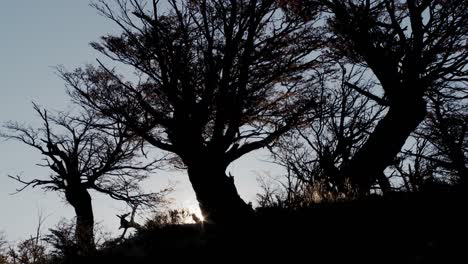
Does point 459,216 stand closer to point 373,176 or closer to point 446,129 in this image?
point 373,176

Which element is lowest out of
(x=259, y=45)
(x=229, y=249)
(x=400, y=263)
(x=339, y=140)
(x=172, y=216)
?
(x=400, y=263)

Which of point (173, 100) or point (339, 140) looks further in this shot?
point (339, 140)

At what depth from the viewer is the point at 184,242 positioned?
554 cm

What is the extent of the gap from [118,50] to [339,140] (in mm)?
7419

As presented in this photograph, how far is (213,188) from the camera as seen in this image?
7.36 m

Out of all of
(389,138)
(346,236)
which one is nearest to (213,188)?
(389,138)

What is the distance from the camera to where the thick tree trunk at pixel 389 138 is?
6711 mm

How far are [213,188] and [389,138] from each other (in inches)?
130

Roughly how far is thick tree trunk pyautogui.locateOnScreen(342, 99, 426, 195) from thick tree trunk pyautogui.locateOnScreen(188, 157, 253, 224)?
218 centimetres

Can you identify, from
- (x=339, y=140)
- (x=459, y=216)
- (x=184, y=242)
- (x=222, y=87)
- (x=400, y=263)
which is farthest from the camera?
(x=339, y=140)

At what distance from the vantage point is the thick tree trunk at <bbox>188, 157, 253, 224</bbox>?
7.12m

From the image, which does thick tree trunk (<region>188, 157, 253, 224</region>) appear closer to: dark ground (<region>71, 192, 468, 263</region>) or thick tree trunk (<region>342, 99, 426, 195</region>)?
dark ground (<region>71, 192, 468, 263</region>)

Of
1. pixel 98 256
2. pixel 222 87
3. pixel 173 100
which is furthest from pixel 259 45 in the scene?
pixel 98 256

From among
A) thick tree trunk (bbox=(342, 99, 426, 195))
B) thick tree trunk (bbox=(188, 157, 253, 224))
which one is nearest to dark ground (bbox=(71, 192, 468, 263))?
thick tree trunk (bbox=(188, 157, 253, 224))
